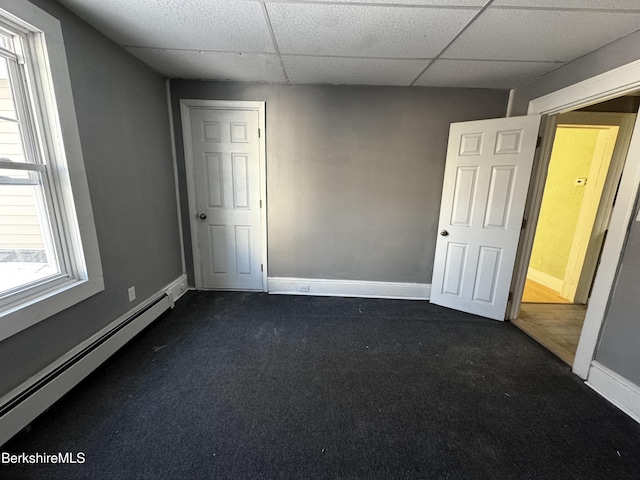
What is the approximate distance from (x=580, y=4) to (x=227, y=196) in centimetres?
299

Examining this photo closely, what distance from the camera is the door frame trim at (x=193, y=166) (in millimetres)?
2658

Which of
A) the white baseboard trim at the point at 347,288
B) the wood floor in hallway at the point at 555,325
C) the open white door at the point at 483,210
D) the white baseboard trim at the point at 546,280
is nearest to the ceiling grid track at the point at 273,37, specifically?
the open white door at the point at 483,210

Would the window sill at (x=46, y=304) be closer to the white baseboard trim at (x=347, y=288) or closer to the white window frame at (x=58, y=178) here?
the white window frame at (x=58, y=178)

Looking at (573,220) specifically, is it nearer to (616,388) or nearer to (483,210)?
(483,210)

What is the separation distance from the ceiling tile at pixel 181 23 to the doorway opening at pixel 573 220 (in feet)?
9.88

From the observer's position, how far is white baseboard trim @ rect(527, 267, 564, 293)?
335 cm

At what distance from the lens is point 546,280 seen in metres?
3.56

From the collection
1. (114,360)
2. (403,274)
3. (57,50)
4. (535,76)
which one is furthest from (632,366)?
(57,50)

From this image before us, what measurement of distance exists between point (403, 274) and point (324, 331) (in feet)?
4.11

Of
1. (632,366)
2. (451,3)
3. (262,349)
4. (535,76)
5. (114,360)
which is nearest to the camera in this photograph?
(451,3)

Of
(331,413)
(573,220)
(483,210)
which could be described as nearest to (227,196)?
(331,413)

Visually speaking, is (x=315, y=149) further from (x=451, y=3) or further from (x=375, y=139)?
(x=451, y=3)

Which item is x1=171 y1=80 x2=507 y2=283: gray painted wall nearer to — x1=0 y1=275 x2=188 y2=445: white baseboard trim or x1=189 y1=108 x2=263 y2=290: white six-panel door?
x1=189 y1=108 x2=263 y2=290: white six-panel door

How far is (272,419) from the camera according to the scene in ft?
4.73
